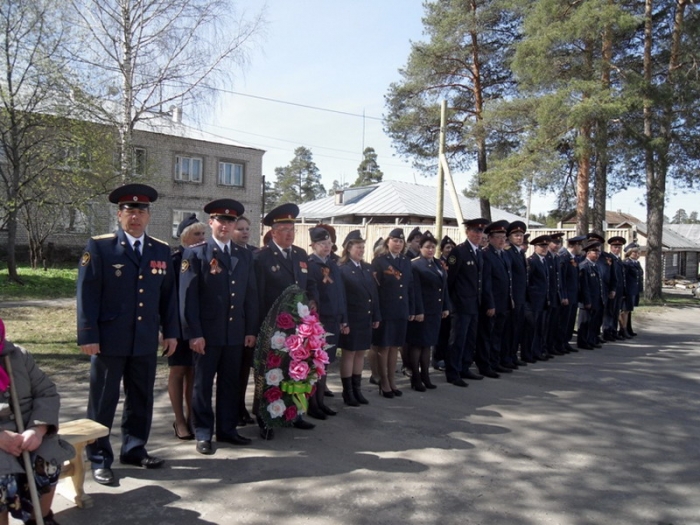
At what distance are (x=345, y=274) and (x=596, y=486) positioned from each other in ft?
10.5

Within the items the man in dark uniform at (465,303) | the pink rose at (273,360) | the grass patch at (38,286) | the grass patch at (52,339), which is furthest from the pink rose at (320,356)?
the grass patch at (38,286)

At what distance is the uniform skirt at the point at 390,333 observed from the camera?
6598mm

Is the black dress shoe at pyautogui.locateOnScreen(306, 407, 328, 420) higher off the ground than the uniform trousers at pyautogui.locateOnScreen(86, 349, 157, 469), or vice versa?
the uniform trousers at pyautogui.locateOnScreen(86, 349, 157, 469)

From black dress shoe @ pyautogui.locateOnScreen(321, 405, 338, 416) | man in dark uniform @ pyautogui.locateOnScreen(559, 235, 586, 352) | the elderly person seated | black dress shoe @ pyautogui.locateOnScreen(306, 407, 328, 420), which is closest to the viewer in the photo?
the elderly person seated

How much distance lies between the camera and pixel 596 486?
4.29 metres

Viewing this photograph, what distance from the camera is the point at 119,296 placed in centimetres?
416

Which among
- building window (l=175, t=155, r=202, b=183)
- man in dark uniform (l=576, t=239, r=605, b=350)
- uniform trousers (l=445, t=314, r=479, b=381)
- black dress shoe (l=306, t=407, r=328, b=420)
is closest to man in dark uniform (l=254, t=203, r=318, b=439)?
black dress shoe (l=306, t=407, r=328, b=420)

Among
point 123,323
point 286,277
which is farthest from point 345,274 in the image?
point 123,323

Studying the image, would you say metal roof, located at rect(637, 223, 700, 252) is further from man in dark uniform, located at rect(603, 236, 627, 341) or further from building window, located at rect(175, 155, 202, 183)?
man in dark uniform, located at rect(603, 236, 627, 341)

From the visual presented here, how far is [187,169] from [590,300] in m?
27.8

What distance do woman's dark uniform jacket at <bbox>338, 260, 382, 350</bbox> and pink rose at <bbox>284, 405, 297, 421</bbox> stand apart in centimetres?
122

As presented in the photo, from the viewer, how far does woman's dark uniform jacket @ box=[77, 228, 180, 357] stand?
160 inches

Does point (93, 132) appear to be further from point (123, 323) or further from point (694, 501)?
point (694, 501)

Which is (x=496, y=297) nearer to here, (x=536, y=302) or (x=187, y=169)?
(x=536, y=302)
